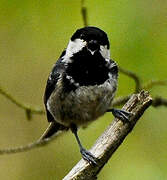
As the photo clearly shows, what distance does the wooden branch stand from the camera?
142 inches

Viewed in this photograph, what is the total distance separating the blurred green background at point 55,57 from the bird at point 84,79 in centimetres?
60

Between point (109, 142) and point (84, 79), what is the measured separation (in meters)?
0.68

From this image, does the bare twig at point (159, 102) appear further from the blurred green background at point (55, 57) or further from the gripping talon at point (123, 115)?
the gripping talon at point (123, 115)

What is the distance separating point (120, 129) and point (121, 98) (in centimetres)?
108

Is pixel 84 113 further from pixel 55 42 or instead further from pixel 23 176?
pixel 23 176

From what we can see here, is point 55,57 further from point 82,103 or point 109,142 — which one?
point 109,142

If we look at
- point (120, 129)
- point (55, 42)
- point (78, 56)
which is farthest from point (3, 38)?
point (120, 129)

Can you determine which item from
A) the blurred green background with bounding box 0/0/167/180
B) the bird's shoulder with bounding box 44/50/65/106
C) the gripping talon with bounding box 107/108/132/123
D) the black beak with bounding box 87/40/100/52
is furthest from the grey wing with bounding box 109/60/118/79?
the blurred green background with bounding box 0/0/167/180

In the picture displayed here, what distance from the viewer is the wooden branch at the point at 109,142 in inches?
142

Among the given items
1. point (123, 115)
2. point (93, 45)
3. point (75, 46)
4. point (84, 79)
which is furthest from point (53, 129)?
point (123, 115)

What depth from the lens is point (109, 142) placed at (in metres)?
3.61

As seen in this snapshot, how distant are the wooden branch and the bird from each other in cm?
22

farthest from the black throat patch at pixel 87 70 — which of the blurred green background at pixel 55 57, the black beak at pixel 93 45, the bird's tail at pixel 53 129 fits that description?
the bird's tail at pixel 53 129

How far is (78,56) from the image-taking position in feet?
13.6
